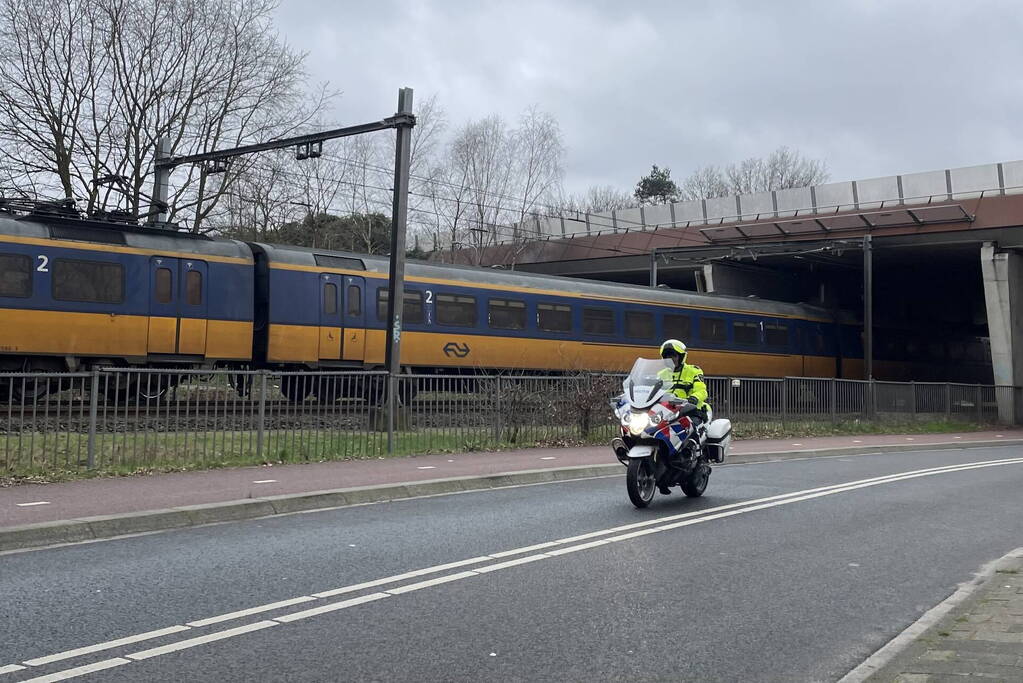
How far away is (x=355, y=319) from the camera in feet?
74.0

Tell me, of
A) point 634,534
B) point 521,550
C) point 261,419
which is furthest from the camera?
point 261,419

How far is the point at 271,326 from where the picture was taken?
69.7 ft

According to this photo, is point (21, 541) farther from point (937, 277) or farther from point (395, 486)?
point (937, 277)

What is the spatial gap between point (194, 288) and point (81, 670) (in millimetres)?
16449

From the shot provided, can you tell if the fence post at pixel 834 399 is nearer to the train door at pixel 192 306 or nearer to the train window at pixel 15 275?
the train door at pixel 192 306

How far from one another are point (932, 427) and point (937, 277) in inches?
727

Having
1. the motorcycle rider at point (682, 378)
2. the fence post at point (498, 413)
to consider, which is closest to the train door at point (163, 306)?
the fence post at point (498, 413)

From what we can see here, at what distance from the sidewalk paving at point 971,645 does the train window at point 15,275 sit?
16.6 meters

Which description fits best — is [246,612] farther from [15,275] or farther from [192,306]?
[192,306]

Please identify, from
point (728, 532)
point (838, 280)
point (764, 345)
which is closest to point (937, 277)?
point (838, 280)

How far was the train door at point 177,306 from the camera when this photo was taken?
19797mm

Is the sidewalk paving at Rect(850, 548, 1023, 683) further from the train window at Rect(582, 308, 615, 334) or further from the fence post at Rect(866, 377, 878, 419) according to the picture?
the train window at Rect(582, 308, 615, 334)

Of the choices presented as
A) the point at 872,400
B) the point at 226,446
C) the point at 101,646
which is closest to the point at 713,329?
the point at 872,400

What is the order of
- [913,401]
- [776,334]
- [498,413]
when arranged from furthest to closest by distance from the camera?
[776,334] → [913,401] → [498,413]
